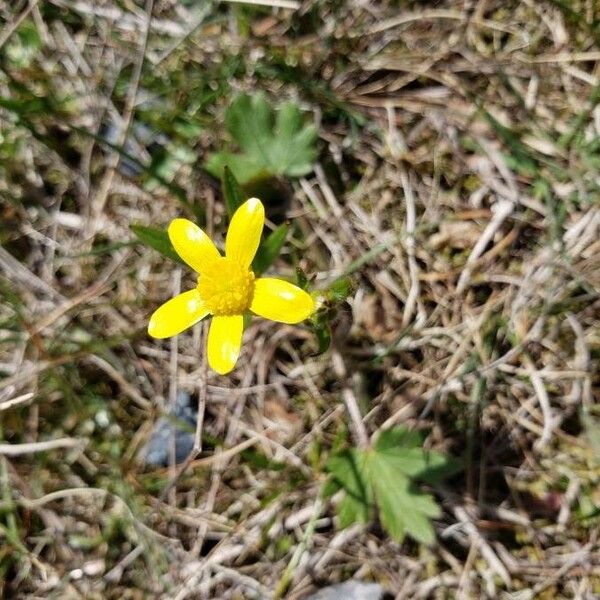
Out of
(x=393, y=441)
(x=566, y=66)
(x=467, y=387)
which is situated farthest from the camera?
(x=566, y=66)

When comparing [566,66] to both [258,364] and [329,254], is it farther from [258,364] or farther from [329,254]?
[258,364]

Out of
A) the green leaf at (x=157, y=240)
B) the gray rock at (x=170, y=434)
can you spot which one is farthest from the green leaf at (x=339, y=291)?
the gray rock at (x=170, y=434)

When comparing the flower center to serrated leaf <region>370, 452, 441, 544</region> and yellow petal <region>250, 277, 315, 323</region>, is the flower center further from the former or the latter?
serrated leaf <region>370, 452, 441, 544</region>

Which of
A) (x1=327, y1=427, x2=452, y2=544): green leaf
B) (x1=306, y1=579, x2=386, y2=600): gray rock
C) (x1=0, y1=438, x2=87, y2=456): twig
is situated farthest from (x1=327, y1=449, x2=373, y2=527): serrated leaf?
(x1=0, y1=438, x2=87, y2=456): twig

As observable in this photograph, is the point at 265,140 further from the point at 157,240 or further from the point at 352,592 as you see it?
the point at 352,592

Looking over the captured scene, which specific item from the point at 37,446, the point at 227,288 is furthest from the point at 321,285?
the point at 37,446

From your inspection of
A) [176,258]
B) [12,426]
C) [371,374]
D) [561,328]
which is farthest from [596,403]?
[12,426]

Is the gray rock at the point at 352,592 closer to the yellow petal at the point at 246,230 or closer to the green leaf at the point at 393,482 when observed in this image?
the green leaf at the point at 393,482
